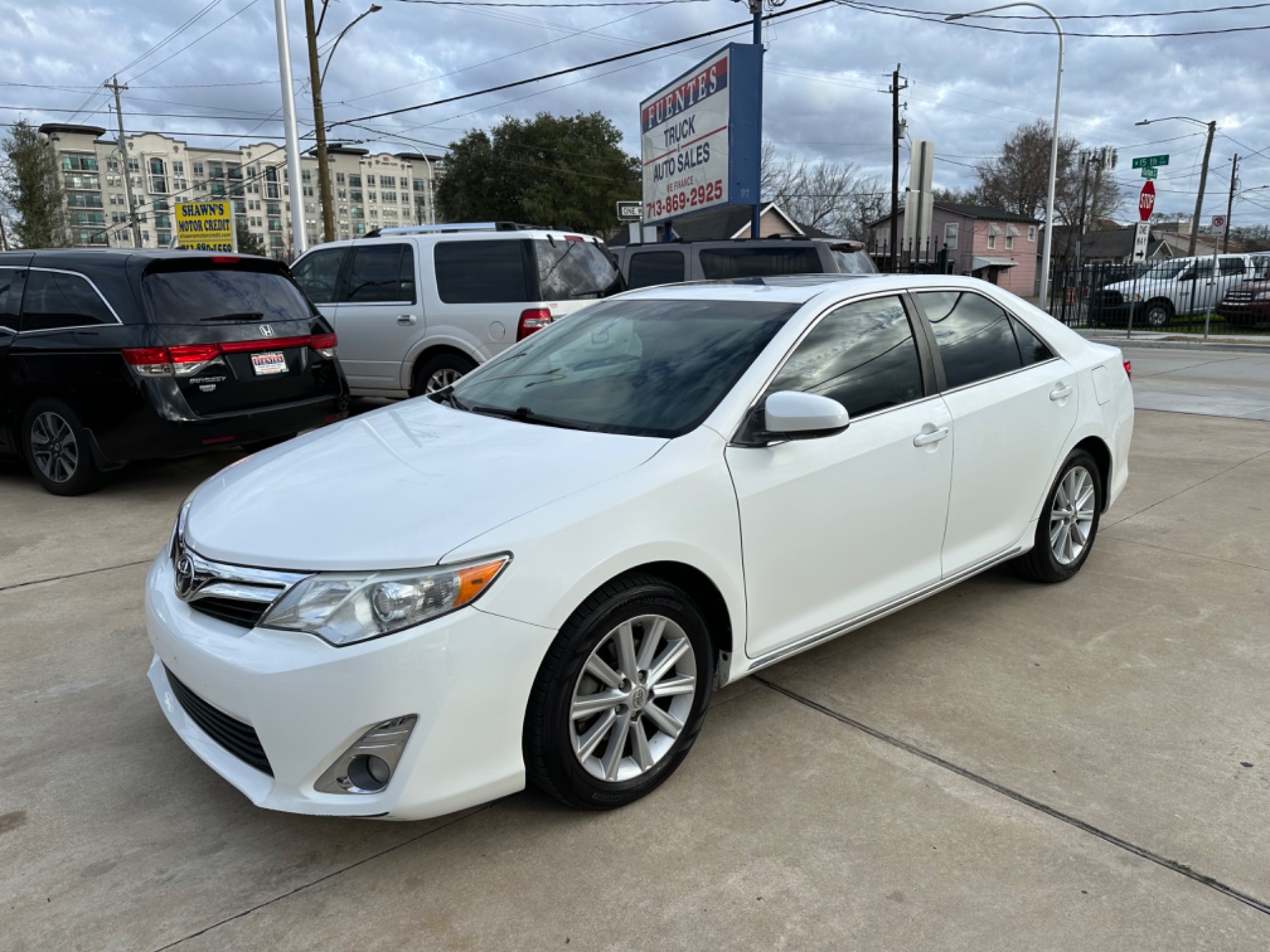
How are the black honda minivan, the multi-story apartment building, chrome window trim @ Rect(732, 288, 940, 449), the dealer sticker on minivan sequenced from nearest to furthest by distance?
chrome window trim @ Rect(732, 288, 940, 449) < the black honda minivan < the dealer sticker on minivan < the multi-story apartment building

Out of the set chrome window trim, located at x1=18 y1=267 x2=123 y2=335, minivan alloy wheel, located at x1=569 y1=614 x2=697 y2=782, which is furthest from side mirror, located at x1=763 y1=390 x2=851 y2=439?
chrome window trim, located at x1=18 y1=267 x2=123 y2=335

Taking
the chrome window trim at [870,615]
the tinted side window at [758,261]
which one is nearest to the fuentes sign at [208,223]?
the tinted side window at [758,261]

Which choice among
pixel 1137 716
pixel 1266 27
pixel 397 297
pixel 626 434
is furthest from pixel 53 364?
pixel 1266 27

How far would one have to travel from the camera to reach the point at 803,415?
9.32 ft

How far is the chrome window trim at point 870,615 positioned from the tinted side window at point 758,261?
288 inches

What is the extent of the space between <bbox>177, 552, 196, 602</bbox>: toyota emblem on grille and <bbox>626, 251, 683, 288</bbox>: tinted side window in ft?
30.1

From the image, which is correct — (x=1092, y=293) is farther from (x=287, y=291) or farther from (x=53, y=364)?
(x=53, y=364)

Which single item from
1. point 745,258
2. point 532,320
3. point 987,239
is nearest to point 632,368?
point 532,320

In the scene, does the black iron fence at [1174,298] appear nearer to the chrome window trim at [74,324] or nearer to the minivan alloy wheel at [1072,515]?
the minivan alloy wheel at [1072,515]

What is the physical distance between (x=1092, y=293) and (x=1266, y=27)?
6.45 metres

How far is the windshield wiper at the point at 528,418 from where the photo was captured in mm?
3126

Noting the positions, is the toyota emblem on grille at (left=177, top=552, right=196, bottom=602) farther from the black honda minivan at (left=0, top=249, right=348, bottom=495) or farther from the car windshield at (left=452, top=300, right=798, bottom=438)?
the black honda minivan at (left=0, top=249, right=348, bottom=495)

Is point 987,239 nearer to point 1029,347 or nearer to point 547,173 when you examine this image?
point 547,173

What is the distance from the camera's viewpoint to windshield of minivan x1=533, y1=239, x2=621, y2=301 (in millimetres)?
8043
